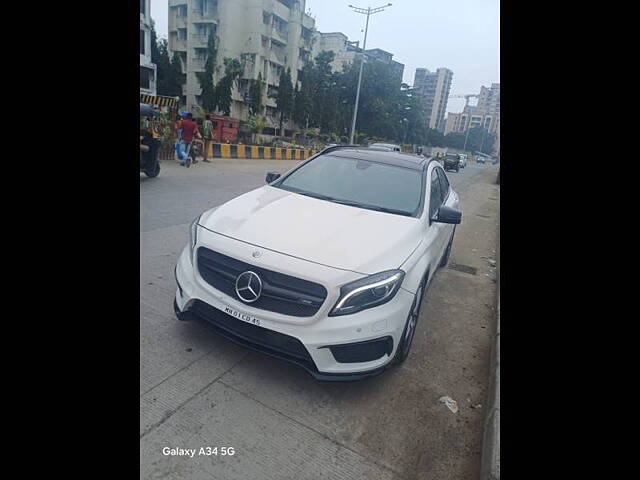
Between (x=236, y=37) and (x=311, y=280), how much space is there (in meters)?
44.2

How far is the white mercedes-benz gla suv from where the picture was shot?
218 centimetres

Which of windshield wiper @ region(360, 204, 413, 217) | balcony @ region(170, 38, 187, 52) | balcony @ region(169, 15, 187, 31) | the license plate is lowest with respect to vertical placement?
the license plate

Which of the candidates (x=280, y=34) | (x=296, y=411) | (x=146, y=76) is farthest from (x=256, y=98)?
(x=296, y=411)

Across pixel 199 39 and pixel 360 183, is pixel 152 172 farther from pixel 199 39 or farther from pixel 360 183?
pixel 199 39

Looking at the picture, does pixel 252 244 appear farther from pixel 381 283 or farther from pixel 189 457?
pixel 189 457

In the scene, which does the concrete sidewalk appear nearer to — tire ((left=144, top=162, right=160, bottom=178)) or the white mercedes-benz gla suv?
the white mercedes-benz gla suv

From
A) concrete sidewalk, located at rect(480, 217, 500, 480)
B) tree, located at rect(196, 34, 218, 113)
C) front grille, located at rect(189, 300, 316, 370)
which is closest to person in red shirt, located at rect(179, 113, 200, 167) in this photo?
front grille, located at rect(189, 300, 316, 370)

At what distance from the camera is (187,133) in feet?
36.7

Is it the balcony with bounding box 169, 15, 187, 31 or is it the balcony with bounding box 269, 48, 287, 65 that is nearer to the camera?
the balcony with bounding box 169, 15, 187, 31

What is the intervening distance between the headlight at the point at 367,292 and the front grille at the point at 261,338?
11.5 inches

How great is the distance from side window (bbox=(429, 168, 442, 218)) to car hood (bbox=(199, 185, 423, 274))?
484 mm
